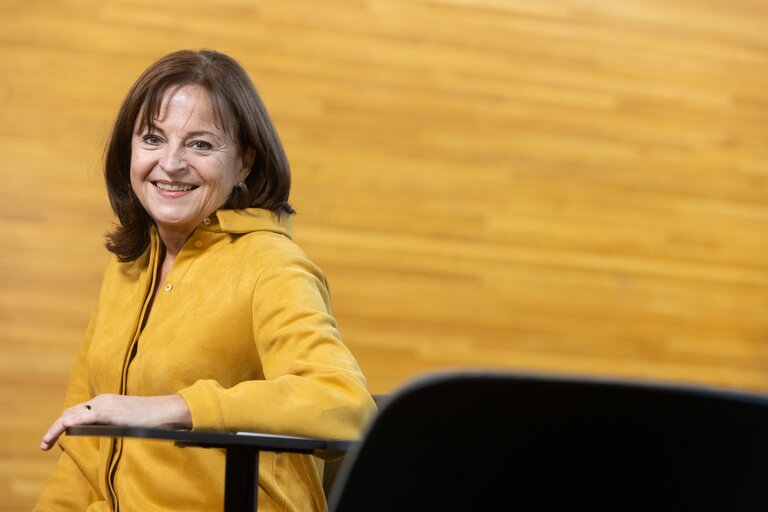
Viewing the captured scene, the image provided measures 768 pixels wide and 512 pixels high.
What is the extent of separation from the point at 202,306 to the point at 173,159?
247 mm

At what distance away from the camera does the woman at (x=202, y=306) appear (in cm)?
138

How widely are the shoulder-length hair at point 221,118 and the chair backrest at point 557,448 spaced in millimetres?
1101

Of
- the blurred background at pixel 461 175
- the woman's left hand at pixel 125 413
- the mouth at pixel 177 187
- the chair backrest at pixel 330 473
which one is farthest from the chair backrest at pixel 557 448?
the blurred background at pixel 461 175

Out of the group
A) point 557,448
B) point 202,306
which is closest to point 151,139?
point 202,306

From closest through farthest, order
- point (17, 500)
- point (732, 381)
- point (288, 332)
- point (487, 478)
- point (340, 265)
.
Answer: point (487, 478), point (288, 332), point (17, 500), point (340, 265), point (732, 381)

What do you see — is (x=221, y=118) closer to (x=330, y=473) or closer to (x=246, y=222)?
(x=246, y=222)

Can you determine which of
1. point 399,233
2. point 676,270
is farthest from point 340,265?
point 676,270

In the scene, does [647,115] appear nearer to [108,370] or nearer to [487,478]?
[108,370]

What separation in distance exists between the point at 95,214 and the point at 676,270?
2.22 metres

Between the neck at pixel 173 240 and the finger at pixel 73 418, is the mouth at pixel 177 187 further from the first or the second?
the finger at pixel 73 418

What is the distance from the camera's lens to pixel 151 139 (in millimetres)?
1728

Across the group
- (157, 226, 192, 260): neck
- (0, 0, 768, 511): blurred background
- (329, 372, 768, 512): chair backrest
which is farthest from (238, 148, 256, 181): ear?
(0, 0, 768, 511): blurred background

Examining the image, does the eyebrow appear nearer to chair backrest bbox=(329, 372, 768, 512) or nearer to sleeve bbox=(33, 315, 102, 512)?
sleeve bbox=(33, 315, 102, 512)

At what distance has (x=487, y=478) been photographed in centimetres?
67
